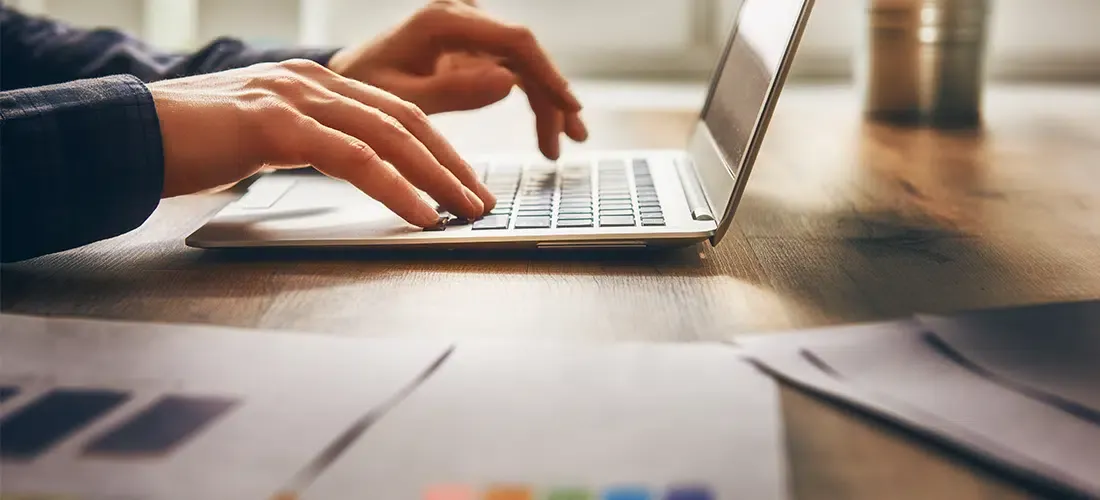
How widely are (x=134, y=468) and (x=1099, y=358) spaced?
374 millimetres

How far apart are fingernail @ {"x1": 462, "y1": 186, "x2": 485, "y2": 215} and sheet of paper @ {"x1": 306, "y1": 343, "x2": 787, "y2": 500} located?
205 mm

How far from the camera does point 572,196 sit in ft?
2.21

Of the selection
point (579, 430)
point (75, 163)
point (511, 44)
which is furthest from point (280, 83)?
point (579, 430)

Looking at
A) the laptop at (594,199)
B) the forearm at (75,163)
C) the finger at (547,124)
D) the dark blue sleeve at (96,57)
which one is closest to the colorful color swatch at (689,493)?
the laptop at (594,199)

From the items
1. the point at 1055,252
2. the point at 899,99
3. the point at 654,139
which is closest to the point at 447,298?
the point at 1055,252

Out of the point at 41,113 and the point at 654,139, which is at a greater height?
the point at 41,113

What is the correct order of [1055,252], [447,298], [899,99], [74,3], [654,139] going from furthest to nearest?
1. [74,3]
2. [899,99]
3. [654,139]
4. [1055,252]
5. [447,298]

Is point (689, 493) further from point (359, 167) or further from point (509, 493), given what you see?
point (359, 167)

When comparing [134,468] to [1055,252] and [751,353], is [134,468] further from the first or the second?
[1055,252]

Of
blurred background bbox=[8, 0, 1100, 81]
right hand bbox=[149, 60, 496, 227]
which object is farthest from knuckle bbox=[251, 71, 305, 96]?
blurred background bbox=[8, 0, 1100, 81]

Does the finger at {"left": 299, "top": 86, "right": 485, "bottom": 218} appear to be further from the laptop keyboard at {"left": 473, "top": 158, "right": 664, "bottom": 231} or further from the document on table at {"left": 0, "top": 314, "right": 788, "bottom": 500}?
the document on table at {"left": 0, "top": 314, "right": 788, "bottom": 500}

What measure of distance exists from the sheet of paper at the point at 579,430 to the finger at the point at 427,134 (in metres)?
0.23

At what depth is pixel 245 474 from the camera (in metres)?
0.31

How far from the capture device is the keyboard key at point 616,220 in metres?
0.58
